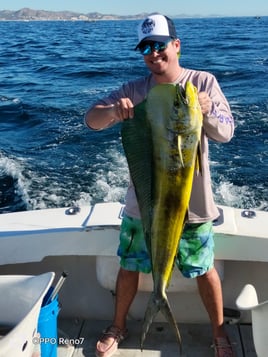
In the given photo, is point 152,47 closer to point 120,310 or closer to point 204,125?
point 204,125

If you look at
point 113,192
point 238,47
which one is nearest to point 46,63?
point 238,47

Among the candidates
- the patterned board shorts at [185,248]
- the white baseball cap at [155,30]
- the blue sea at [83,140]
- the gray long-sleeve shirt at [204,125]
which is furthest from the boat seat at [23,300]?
the blue sea at [83,140]

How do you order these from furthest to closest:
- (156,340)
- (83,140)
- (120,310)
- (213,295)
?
1. (83,140)
2. (156,340)
3. (120,310)
4. (213,295)

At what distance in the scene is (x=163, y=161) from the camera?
176 cm

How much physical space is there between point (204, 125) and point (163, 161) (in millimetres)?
290

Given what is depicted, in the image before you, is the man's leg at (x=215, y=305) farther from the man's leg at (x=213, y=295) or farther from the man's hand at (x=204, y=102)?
the man's hand at (x=204, y=102)

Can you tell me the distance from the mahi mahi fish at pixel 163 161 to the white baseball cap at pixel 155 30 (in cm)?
40

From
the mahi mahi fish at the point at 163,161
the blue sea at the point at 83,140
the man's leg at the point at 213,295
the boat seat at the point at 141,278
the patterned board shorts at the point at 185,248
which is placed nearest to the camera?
the mahi mahi fish at the point at 163,161

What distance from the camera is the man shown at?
2.00 m

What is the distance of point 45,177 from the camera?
23.1 ft

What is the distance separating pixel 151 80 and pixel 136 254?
808 mm

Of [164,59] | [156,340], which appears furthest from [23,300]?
[164,59]

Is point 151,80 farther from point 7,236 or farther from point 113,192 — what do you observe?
point 113,192

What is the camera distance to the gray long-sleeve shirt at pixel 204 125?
2004 mm
